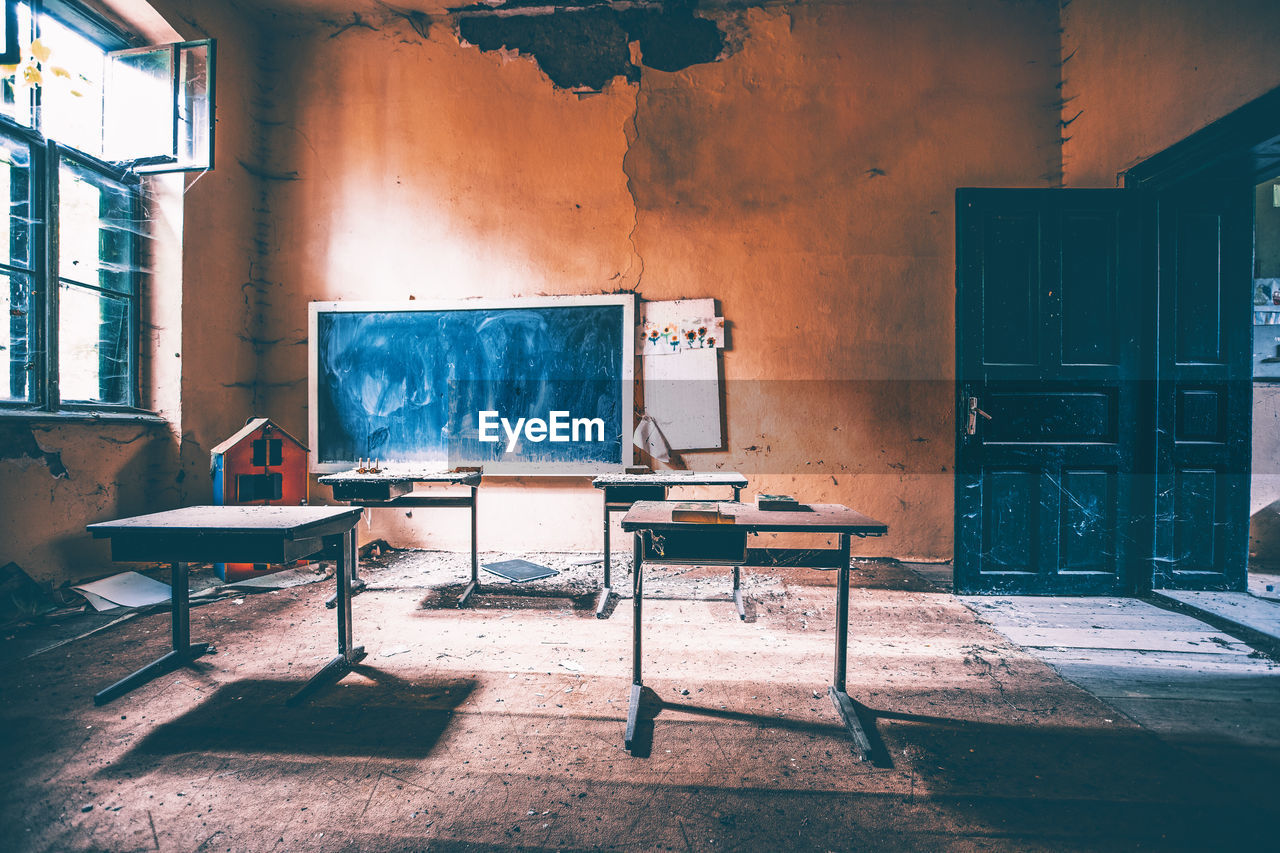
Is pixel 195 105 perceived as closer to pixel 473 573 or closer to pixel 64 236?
pixel 64 236

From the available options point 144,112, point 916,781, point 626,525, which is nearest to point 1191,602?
point 916,781

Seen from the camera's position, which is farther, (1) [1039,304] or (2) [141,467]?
(2) [141,467]

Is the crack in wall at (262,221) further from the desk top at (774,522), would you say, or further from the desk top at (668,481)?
the desk top at (774,522)

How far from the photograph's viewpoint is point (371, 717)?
1869mm

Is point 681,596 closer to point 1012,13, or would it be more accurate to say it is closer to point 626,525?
point 626,525

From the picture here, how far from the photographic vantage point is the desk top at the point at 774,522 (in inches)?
69.8

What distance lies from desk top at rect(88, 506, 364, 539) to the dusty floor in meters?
0.63

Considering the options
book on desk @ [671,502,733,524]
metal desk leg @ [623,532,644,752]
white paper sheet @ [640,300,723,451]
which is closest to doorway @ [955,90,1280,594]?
white paper sheet @ [640,300,723,451]

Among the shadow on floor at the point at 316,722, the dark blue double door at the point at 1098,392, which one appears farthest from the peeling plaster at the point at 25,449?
the dark blue double door at the point at 1098,392

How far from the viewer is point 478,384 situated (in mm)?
3955

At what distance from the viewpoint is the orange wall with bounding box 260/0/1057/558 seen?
3.75 meters

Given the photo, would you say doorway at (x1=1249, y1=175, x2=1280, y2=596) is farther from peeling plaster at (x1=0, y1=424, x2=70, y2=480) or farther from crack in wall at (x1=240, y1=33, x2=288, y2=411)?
peeling plaster at (x1=0, y1=424, x2=70, y2=480)

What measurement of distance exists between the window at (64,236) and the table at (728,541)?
3351 mm

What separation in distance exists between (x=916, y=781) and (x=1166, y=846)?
53 centimetres
